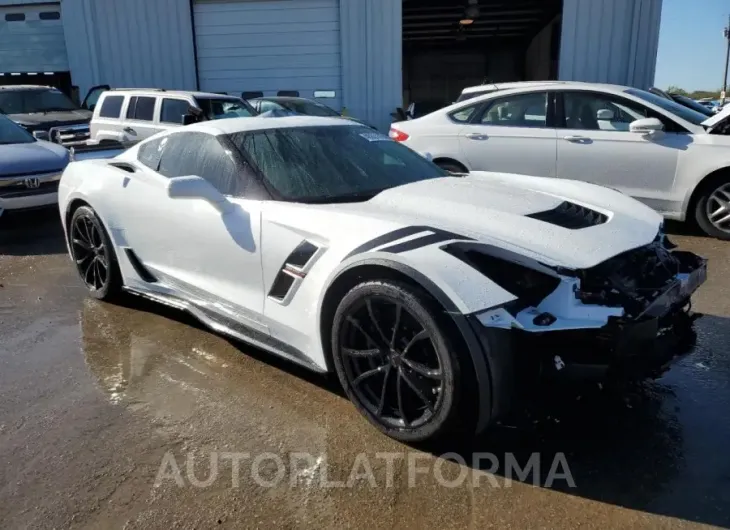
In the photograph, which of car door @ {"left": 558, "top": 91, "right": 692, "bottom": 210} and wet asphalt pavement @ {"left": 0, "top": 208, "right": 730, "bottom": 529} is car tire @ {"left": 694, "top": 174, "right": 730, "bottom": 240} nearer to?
car door @ {"left": 558, "top": 91, "right": 692, "bottom": 210}

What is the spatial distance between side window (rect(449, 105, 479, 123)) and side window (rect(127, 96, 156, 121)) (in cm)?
530

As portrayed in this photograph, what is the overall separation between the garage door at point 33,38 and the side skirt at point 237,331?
15351 mm

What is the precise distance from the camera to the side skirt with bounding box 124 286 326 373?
9.90ft

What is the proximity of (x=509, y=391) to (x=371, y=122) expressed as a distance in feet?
43.7

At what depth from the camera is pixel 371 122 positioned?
15094 millimetres

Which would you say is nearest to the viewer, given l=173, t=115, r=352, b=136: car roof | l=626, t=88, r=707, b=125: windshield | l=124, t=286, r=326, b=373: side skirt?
l=124, t=286, r=326, b=373: side skirt

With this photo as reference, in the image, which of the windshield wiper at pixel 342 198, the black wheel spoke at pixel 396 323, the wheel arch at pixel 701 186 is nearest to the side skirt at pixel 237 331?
the black wheel spoke at pixel 396 323

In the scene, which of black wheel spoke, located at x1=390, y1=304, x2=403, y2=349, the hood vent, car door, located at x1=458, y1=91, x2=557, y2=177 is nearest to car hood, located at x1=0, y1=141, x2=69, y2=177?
car door, located at x1=458, y1=91, x2=557, y2=177

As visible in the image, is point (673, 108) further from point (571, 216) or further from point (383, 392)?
point (383, 392)

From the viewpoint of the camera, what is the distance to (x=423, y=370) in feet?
8.16

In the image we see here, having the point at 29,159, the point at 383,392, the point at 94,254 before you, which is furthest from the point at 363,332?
the point at 29,159

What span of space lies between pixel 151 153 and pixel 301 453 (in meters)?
2.51

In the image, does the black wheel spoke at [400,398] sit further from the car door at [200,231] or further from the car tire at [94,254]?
the car tire at [94,254]

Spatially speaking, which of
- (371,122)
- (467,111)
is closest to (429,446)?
(467,111)
